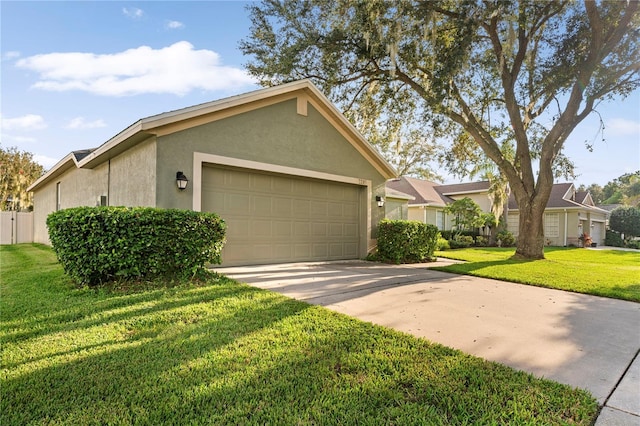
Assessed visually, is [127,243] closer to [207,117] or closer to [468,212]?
[207,117]

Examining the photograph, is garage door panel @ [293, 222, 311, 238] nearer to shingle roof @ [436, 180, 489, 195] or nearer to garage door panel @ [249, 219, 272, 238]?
garage door panel @ [249, 219, 272, 238]

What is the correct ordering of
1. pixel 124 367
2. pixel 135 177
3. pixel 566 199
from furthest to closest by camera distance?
1. pixel 566 199
2. pixel 135 177
3. pixel 124 367

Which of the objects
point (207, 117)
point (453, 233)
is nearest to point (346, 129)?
point (207, 117)

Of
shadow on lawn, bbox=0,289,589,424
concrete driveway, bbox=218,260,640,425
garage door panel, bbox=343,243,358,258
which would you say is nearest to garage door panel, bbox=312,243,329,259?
garage door panel, bbox=343,243,358,258

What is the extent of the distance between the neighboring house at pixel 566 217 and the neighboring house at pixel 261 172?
17.9m

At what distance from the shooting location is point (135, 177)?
24.0 ft

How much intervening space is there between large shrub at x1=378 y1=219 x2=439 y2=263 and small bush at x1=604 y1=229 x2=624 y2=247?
80.8 feet

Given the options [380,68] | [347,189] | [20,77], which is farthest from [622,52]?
[20,77]

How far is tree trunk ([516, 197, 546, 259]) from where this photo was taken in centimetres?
1158

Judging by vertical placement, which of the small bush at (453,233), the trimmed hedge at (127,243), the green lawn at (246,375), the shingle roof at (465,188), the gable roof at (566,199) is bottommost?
the green lawn at (246,375)

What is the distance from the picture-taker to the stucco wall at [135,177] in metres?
6.61

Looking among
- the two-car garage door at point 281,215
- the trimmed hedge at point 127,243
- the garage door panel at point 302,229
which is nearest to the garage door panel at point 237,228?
the two-car garage door at point 281,215

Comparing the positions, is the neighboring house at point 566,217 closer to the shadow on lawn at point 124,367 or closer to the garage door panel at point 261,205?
the garage door panel at point 261,205

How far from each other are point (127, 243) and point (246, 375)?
3.66 metres
